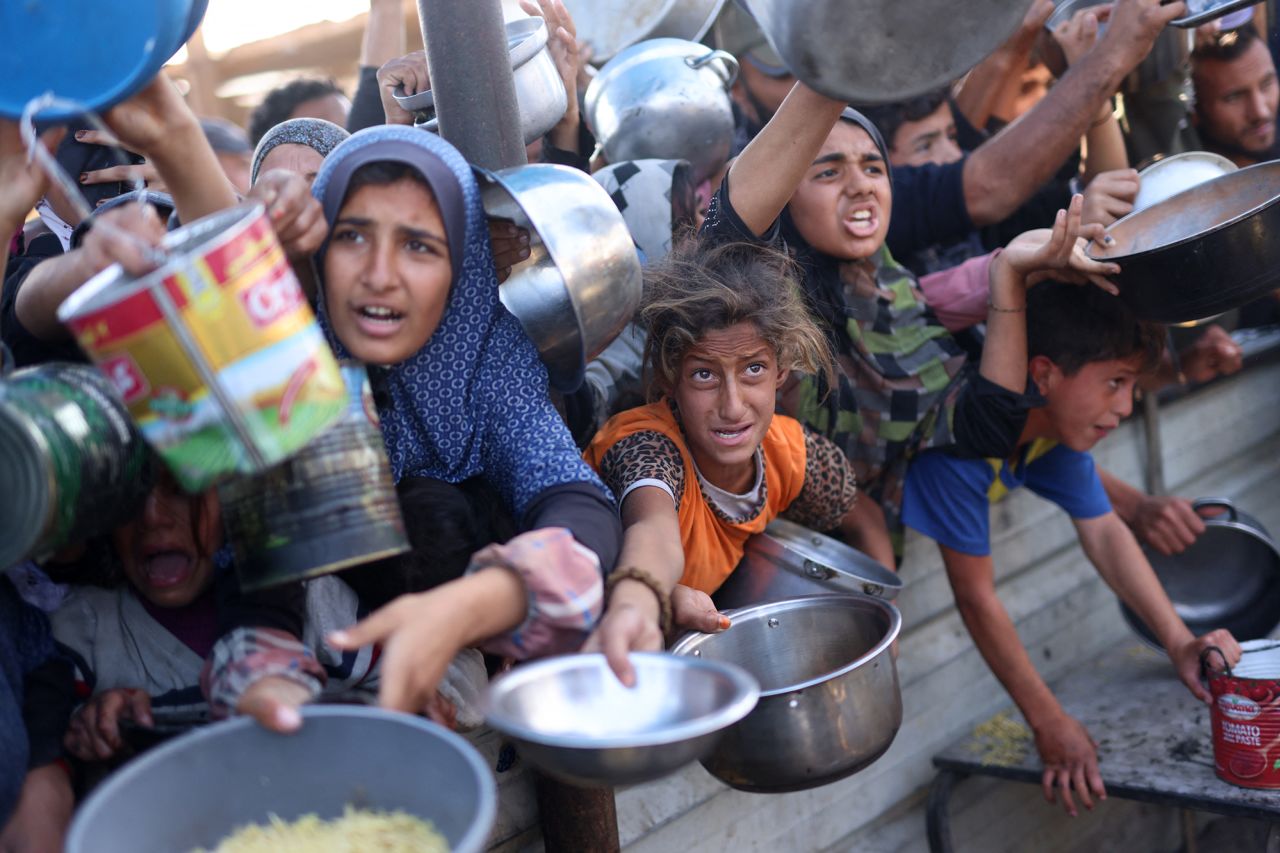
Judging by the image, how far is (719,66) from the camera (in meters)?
3.24

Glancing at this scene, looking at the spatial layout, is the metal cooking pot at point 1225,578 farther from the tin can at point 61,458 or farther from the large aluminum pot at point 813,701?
the tin can at point 61,458

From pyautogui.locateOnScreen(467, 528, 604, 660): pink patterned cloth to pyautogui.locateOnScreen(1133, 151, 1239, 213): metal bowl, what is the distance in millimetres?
1981

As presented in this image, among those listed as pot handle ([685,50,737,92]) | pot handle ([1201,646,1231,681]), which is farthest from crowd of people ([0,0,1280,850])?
pot handle ([685,50,737,92])

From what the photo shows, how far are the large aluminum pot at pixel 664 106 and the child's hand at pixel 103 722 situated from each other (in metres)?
1.93

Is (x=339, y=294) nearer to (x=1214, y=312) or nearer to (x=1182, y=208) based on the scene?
(x=1214, y=312)

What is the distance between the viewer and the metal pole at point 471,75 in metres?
2.13

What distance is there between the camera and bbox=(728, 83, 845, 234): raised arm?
221 centimetres

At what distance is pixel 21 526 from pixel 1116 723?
325 centimetres

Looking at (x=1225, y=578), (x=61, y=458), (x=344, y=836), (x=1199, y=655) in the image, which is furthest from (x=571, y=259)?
(x=1225, y=578)

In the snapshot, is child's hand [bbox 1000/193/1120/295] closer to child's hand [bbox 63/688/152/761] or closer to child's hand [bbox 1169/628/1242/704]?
child's hand [bbox 1169/628/1242/704]

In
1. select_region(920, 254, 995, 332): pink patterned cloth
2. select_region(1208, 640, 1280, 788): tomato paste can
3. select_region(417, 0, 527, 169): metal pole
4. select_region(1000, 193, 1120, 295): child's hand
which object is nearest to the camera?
select_region(417, 0, 527, 169): metal pole

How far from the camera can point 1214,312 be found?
2609 mm

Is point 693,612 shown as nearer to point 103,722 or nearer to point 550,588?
point 550,588

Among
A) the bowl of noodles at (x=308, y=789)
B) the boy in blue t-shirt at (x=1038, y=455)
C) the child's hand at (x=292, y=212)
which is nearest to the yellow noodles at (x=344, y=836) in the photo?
the bowl of noodles at (x=308, y=789)
